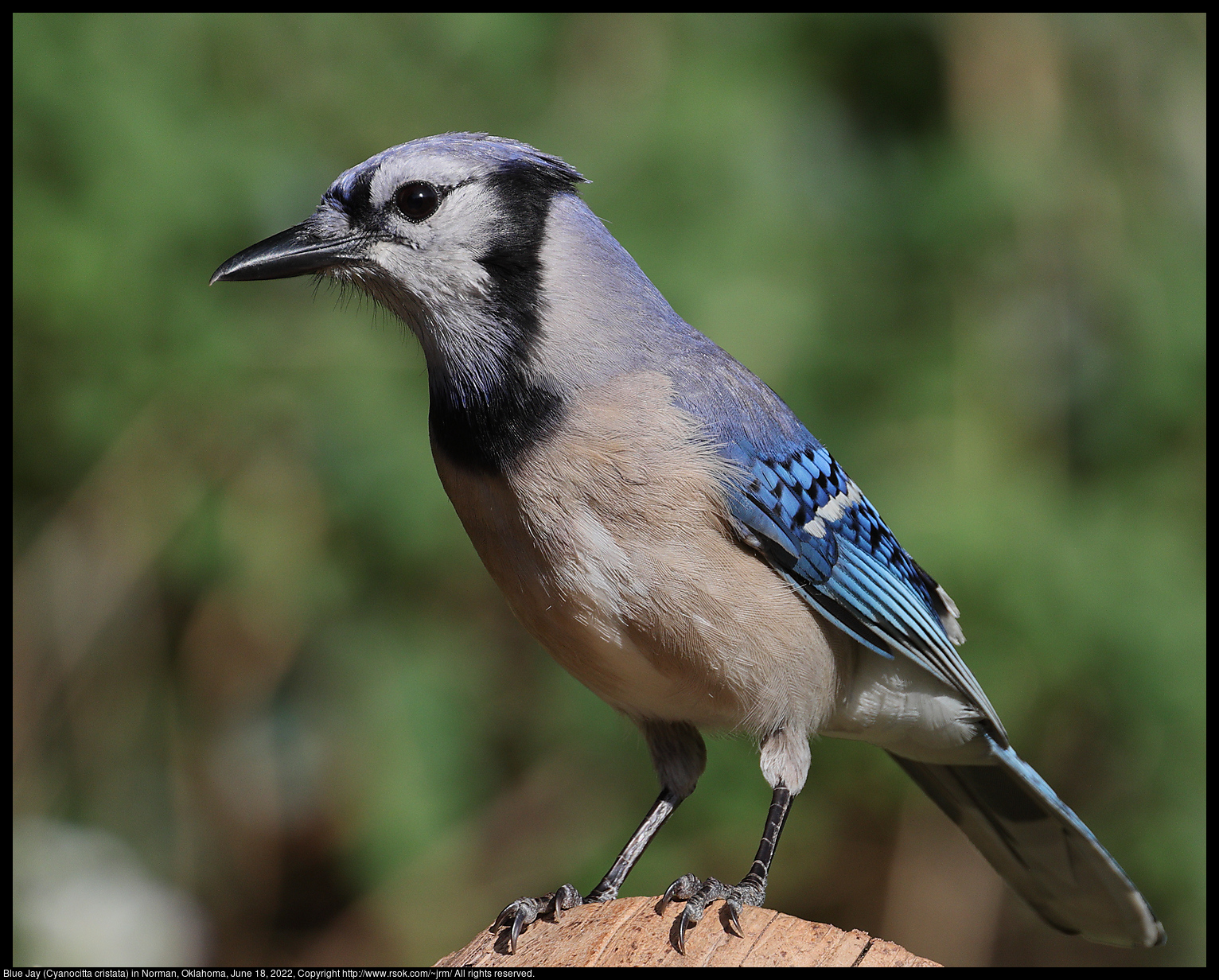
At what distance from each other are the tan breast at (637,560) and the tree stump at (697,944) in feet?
1.28

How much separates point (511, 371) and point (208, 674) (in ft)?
6.21

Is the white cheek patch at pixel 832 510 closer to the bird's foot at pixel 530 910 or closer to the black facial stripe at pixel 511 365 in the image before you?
the black facial stripe at pixel 511 365

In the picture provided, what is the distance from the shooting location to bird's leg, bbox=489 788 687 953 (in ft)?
6.26

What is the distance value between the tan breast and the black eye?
0.44 meters

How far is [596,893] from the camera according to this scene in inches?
82.0

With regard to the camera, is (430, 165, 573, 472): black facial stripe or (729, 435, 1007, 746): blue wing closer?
(430, 165, 573, 472): black facial stripe

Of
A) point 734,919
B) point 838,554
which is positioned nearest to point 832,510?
point 838,554

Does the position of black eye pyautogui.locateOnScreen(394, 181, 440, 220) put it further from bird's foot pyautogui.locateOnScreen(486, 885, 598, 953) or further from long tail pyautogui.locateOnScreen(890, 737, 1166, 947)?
long tail pyautogui.locateOnScreen(890, 737, 1166, 947)

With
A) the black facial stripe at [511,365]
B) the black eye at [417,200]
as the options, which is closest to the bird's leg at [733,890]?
the black facial stripe at [511,365]

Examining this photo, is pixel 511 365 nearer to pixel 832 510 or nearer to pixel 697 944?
pixel 832 510

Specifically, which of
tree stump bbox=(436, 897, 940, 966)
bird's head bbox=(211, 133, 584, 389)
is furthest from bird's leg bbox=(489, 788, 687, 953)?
bird's head bbox=(211, 133, 584, 389)

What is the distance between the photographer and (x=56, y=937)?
2.90 metres

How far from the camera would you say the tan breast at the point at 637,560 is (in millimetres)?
1818

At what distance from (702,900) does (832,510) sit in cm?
82
